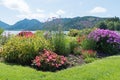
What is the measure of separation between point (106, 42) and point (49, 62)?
631 cm

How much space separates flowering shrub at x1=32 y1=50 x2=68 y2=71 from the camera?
13.3m

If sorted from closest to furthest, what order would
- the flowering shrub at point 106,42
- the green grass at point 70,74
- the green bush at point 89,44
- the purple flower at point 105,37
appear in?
1. the green grass at point 70,74
2. the green bush at point 89,44
3. the flowering shrub at point 106,42
4. the purple flower at point 105,37

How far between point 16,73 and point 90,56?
576 cm

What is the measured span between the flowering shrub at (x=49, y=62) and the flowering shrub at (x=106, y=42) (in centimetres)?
531

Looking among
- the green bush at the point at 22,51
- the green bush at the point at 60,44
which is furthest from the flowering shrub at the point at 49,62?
the green bush at the point at 60,44

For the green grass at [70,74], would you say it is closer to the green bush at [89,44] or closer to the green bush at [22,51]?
the green bush at [22,51]

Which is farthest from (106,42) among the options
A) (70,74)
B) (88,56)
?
(70,74)

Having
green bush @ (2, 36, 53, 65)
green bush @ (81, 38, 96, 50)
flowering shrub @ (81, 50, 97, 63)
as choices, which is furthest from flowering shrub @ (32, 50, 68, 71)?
green bush @ (81, 38, 96, 50)

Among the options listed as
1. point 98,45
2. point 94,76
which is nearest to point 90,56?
point 98,45

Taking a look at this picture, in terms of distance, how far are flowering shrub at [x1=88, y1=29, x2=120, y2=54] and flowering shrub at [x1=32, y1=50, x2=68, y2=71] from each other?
17.4 feet

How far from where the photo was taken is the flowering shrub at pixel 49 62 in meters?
13.3

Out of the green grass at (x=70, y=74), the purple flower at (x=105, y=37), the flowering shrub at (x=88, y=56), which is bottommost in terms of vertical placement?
the green grass at (x=70, y=74)

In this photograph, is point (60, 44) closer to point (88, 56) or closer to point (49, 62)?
point (88, 56)

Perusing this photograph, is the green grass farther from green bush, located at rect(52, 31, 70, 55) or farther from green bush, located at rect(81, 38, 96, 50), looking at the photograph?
green bush, located at rect(81, 38, 96, 50)
